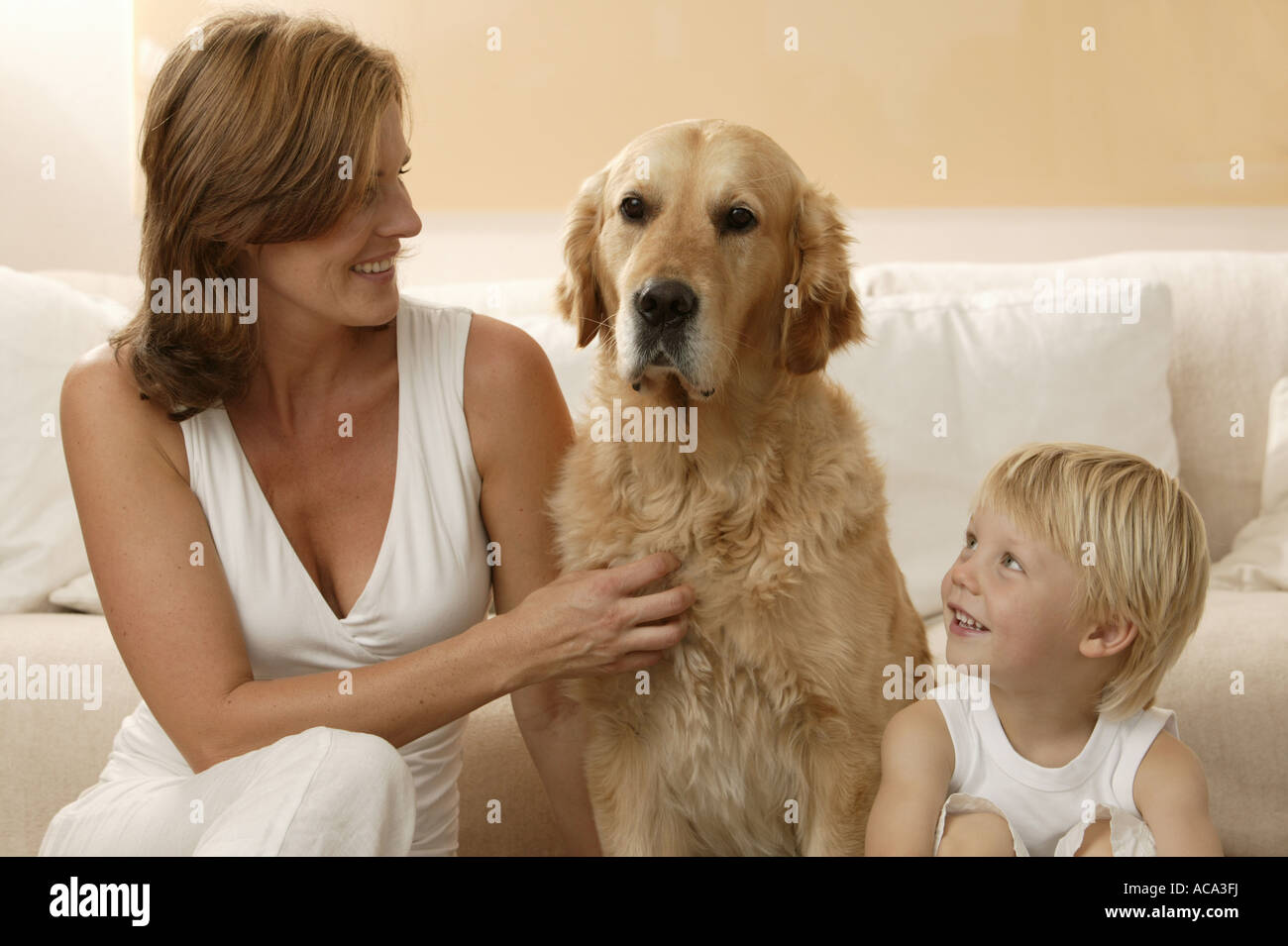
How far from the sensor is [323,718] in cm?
126

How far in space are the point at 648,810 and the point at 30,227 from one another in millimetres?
2498

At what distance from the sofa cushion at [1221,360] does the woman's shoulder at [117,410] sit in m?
1.43

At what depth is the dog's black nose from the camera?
1.31 metres

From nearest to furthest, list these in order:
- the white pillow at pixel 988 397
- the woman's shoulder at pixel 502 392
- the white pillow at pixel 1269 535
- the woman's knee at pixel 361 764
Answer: the woman's knee at pixel 361 764
the woman's shoulder at pixel 502 392
the white pillow at pixel 1269 535
the white pillow at pixel 988 397

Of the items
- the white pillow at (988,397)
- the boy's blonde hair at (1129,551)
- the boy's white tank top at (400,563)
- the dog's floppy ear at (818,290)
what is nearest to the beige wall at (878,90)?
the white pillow at (988,397)

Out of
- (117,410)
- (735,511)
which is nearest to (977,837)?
(735,511)

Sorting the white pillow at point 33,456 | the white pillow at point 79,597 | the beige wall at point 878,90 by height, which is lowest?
the white pillow at point 79,597

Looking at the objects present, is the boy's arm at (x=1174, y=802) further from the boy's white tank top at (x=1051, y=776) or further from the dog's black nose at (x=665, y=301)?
the dog's black nose at (x=665, y=301)

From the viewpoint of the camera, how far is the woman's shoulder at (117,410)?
1.34m

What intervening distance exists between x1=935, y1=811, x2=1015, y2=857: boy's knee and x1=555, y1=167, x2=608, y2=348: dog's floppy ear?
753 millimetres

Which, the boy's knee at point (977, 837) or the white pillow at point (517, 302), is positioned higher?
the white pillow at point (517, 302)

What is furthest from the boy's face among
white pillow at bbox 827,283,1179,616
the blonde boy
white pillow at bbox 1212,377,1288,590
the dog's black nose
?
white pillow at bbox 1212,377,1288,590
